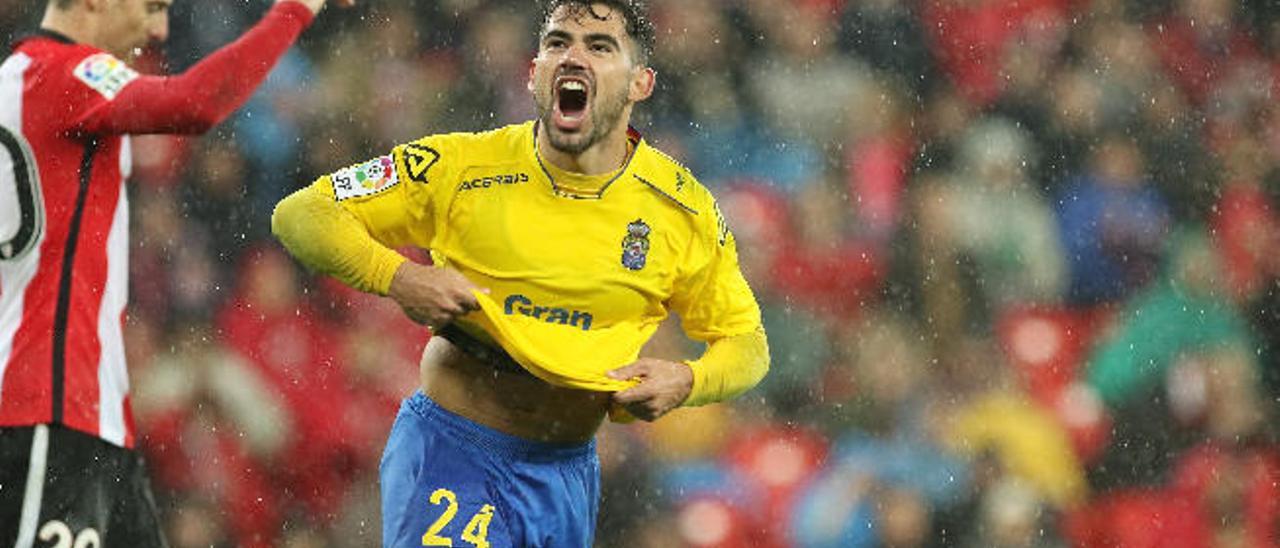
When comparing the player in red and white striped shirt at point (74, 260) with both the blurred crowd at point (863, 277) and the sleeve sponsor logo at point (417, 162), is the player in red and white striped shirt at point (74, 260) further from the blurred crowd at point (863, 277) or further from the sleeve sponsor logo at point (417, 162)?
the blurred crowd at point (863, 277)

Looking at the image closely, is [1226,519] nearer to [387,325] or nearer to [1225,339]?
[1225,339]

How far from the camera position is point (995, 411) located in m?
6.54

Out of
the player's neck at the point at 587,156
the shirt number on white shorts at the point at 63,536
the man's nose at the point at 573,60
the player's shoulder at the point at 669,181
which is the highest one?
the man's nose at the point at 573,60

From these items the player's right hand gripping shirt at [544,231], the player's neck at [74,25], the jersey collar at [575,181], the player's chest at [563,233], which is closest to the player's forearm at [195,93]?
the player's neck at [74,25]

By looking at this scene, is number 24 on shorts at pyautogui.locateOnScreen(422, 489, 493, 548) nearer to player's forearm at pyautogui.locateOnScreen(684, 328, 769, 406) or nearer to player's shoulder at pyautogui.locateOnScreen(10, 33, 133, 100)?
player's forearm at pyautogui.locateOnScreen(684, 328, 769, 406)

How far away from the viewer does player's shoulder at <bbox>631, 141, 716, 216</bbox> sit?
414cm

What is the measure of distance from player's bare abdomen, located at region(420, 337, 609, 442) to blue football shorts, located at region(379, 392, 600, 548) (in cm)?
2

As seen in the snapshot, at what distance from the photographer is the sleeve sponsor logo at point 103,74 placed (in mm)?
3984

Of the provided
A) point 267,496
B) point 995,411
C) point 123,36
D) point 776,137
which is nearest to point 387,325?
point 267,496

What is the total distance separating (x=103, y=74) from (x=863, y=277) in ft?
10.4

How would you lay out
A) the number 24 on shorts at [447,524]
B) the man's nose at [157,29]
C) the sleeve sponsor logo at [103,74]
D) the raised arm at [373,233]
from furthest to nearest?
1. the man's nose at [157,29]
2. the sleeve sponsor logo at [103,74]
3. the number 24 on shorts at [447,524]
4. the raised arm at [373,233]

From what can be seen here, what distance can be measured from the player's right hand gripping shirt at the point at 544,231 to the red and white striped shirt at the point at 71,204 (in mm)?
334

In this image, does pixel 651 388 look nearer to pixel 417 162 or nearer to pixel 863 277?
pixel 417 162

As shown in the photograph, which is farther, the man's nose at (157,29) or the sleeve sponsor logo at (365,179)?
the man's nose at (157,29)
